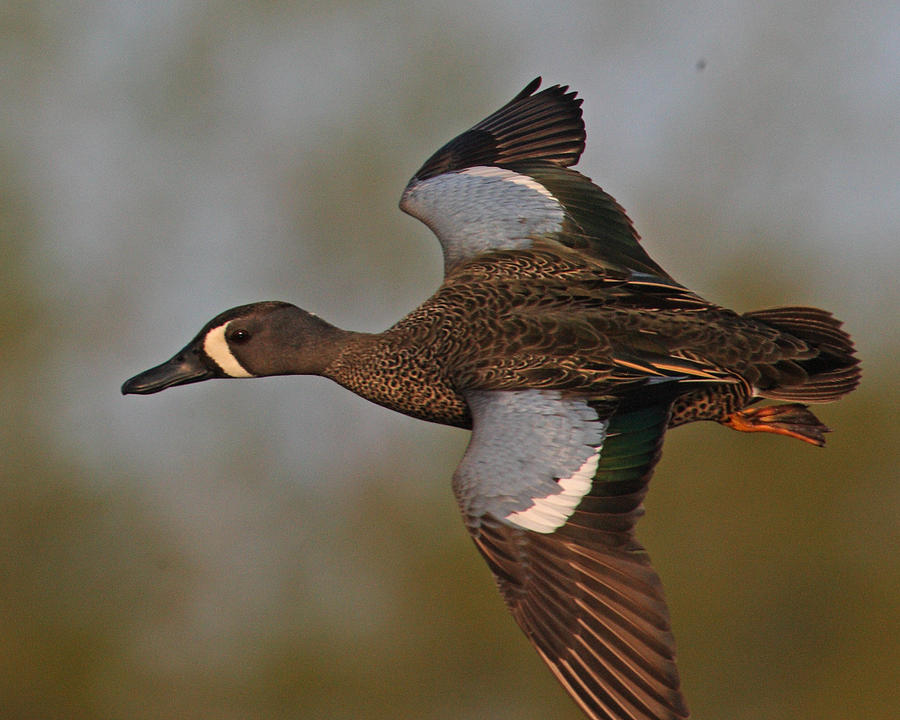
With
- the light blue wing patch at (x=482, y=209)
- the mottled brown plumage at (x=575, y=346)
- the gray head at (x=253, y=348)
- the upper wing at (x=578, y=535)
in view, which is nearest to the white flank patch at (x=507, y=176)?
the light blue wing patch at (x=482, y=209)

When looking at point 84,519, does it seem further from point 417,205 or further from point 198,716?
point 417,205

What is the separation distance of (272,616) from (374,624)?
116 centimetres

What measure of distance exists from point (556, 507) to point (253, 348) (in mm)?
1815

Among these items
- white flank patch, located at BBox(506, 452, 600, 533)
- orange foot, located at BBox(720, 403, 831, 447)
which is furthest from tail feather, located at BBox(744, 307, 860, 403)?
white flank patch, located at BBox(506, 452, 600, 533)

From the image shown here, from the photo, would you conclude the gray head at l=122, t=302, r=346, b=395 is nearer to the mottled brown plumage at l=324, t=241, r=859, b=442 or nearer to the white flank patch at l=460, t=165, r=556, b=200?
the mottled brown plumage at l=324, t=241, r=859, b=442

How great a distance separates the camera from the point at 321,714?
14805 mm

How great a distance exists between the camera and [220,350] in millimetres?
5613

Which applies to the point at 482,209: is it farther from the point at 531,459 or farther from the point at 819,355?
the point at 531,459

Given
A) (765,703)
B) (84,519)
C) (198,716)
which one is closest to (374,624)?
(198,716)

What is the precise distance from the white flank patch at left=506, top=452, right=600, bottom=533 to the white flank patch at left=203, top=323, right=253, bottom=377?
5.82 ft

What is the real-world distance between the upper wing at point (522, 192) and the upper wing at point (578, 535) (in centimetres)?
118

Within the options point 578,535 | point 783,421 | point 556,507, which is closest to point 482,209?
point 783,421

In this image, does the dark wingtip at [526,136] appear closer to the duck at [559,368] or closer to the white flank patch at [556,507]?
the duck at [559,368]

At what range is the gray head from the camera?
18.4 feet
